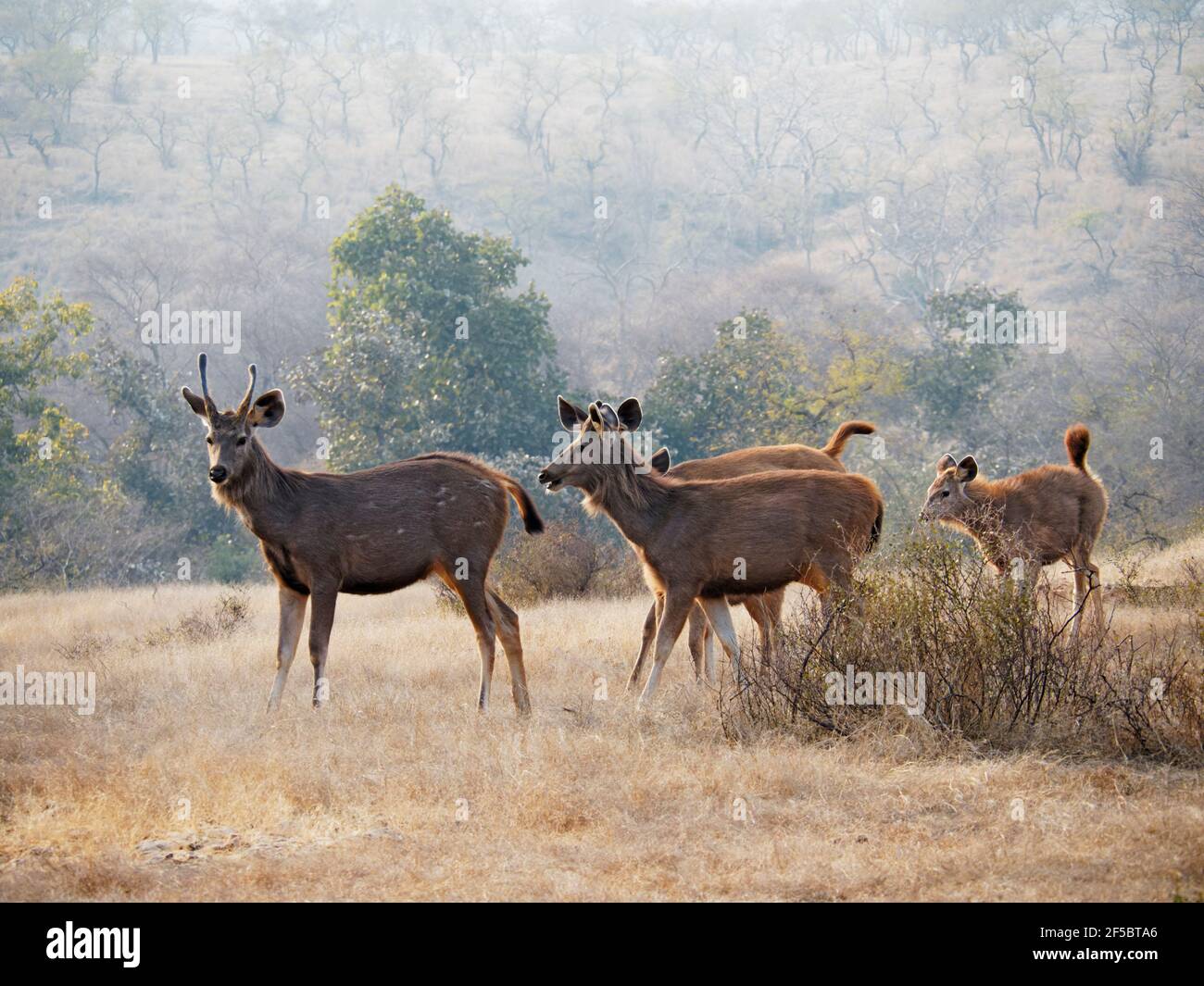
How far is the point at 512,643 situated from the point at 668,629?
1348 millimetres

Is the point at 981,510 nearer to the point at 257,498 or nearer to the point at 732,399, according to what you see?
the point at 257,498

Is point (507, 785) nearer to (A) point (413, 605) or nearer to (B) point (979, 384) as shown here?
(A) point (413, 605)


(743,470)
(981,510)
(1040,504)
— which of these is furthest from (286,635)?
(1040,504)

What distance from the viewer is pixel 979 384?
31500 mm

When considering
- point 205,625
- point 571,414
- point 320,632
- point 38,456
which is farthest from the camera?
point 38,456

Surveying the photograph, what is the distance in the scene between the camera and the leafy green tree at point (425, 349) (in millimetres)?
24828

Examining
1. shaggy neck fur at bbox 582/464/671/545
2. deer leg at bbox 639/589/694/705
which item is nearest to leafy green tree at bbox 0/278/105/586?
shaggy neck fur at bbox 582/464/671/545

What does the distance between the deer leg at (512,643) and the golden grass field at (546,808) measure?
0.58ft

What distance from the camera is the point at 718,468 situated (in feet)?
37.1

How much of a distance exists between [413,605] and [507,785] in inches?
395

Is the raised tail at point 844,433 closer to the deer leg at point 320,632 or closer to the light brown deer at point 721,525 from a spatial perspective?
the light brown deer at point 721,525

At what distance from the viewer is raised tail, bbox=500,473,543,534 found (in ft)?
32.3

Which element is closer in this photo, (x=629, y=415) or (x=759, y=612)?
(x=629, y=415)

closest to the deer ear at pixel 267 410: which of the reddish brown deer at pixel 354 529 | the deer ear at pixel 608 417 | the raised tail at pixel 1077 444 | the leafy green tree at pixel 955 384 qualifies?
the reddish brown deer at pixel 354 529
